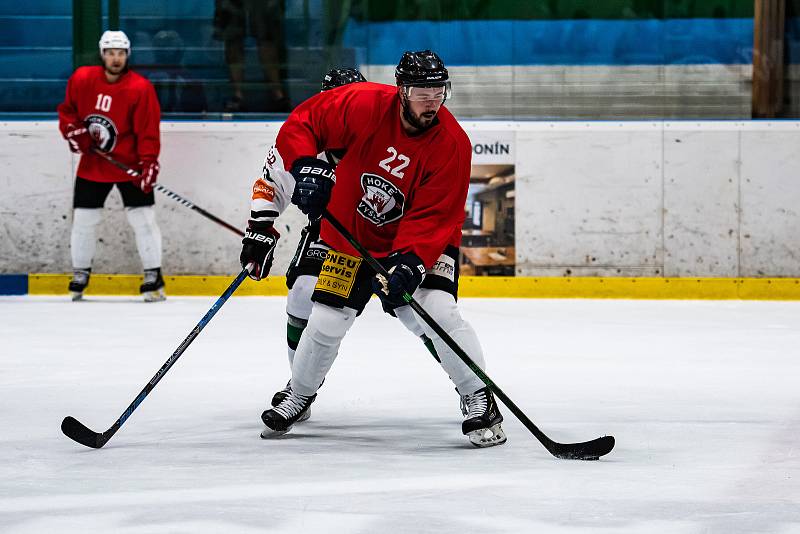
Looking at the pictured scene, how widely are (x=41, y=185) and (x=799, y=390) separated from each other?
4585 mm

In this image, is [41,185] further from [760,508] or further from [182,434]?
[760,508]

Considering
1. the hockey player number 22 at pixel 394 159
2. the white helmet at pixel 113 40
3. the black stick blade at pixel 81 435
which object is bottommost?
the black stick blade at pixel 81 435

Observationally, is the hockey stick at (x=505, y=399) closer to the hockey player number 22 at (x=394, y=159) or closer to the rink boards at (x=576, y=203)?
the hockey player number 22 at (x=394, y=159)

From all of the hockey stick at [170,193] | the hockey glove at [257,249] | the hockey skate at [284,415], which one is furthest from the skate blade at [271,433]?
the hockey stick at [170,193]

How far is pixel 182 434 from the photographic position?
321 cm

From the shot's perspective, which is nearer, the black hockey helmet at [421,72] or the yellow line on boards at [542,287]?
the black hockey helmet at [421,72]

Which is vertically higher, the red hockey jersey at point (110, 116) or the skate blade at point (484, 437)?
the red hockey jersey at point (110, 116)

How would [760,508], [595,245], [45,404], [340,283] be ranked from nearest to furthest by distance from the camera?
[760,508]
[340,283]
[45,404]
[595,245]

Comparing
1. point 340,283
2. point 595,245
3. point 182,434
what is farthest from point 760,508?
point 595,245

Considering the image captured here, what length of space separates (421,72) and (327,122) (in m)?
0.29

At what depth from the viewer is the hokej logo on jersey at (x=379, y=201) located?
313cm

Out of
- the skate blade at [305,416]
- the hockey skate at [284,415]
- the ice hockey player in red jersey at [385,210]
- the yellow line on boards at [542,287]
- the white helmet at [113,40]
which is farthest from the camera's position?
the yellow line on boards at [542,287]

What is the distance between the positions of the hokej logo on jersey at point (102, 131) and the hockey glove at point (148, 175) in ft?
0.69

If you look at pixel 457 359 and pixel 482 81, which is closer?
pixel 457 359
